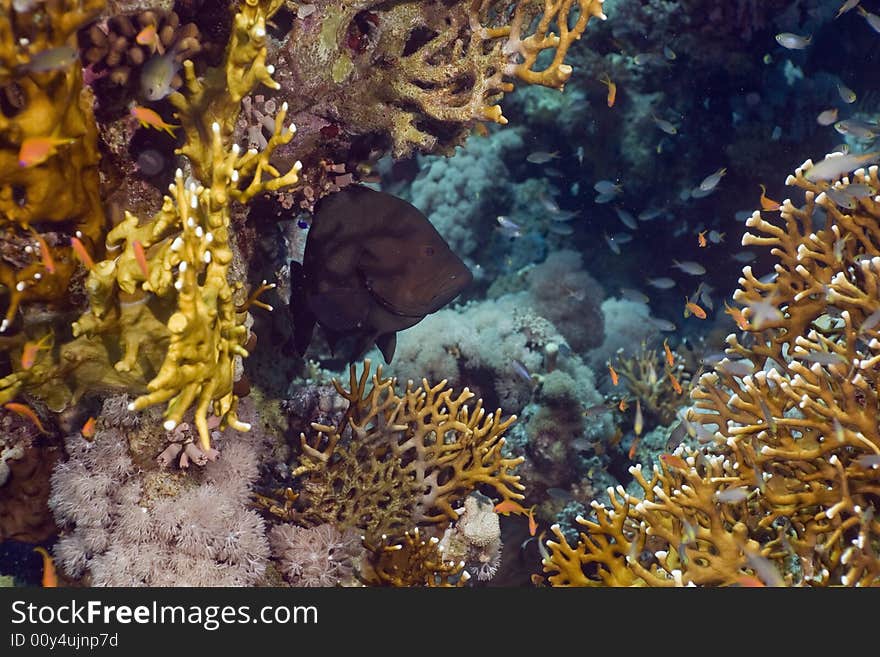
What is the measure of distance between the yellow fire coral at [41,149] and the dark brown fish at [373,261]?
1593mm

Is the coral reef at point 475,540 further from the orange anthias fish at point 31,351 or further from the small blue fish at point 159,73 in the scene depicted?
the small blue fish at point 159,73

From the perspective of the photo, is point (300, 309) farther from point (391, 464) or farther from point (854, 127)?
point (854, 127)

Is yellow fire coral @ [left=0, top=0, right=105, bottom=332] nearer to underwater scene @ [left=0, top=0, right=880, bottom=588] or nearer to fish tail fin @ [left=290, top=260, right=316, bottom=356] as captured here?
underwater scene @ [left=0, top=0, right=880, bottom=588]

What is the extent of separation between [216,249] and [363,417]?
224 cm

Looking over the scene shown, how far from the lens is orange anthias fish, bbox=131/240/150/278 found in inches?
94.2

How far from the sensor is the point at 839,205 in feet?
13.9

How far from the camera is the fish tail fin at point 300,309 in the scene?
14.1 ft

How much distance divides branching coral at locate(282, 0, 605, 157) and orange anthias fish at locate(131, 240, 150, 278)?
1.78 metres

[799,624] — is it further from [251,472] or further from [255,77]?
[255,77]

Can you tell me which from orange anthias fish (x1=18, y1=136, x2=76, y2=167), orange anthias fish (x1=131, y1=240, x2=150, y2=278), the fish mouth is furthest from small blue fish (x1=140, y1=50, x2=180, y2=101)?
the fish mouth

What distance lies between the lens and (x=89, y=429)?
10.1 ft

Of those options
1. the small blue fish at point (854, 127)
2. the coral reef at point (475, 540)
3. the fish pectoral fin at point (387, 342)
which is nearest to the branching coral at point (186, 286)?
the fish pectoral fin at point (387, 342)

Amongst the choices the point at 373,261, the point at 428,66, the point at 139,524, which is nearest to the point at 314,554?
the point at 139,524

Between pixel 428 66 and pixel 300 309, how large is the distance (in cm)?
196
